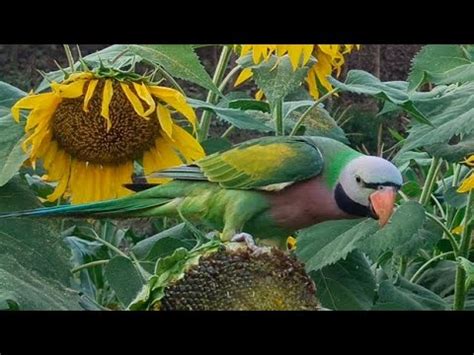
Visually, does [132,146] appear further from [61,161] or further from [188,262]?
[188,262]

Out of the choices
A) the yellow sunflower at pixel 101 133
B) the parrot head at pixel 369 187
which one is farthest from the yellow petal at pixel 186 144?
the parrot head at pixel 369 187

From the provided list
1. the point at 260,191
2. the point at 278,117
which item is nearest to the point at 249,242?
the point at 260,191

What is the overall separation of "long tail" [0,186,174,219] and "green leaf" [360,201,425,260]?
0.45 ft

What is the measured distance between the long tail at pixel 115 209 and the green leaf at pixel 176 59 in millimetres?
74

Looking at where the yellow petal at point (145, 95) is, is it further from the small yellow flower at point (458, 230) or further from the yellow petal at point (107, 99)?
the small yellow flower at point (458, 230)

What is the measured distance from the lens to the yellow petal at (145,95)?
625 mm

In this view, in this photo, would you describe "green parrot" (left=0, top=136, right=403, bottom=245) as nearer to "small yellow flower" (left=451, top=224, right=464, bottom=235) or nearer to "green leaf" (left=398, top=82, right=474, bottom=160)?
"green leaf" (left=398, top=82, right=474, bottom=160)

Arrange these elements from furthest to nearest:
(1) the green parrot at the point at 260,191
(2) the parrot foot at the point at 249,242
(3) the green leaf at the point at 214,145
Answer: (3) the green leaf at the point at 214,145 < (1) the green parrot at the point at 260,191 < (2) the parrot foot at the point at 249,242

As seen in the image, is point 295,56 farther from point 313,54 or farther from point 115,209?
point 115,209

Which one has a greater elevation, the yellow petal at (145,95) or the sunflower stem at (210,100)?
the yellow petal at (145,95)

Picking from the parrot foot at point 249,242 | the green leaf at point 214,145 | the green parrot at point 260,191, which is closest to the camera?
the parrot foot at point 249,242
